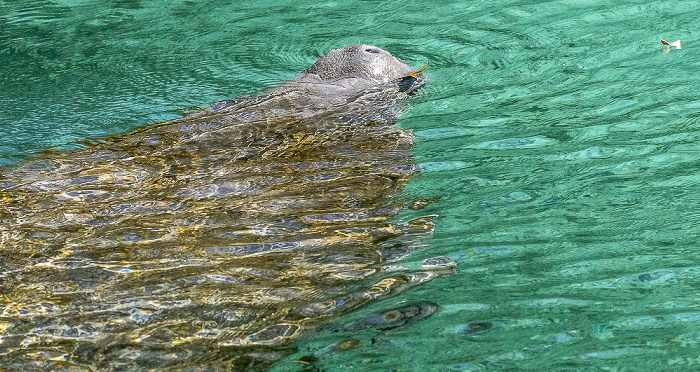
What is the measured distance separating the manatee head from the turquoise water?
1.04 ft

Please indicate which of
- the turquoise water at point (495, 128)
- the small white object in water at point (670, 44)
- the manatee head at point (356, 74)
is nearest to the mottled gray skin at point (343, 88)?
the manatee head at point (356, 74)

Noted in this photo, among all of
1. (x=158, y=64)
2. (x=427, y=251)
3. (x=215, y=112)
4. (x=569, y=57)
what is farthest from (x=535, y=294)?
(x=158, y=64)

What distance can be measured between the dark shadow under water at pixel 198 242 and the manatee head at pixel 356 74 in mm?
895

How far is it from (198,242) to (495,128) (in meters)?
2.97

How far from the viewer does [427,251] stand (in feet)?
13.5

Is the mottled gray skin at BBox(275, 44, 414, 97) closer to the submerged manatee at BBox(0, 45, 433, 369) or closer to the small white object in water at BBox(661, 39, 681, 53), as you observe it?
the submerged manatee at BBox(0, 45, 433, 369)

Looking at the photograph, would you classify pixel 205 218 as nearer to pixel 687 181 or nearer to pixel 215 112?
pixel 215 112

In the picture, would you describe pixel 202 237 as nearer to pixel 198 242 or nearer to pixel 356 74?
pixel 198 242

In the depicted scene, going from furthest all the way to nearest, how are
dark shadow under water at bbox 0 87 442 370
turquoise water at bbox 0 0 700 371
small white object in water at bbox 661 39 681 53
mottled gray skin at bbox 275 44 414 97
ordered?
1. small white object in water at bbox 661 39 681 53
2. mottled gray skin at bbox 275 44 414 97
3. turquoise water at bbox 0 0 700 371
4. dark shadow under water at bbox 0 87 442 370

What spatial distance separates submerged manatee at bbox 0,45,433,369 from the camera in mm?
3285

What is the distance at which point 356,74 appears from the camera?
22.5 ft

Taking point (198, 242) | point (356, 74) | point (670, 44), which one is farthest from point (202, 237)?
point (670, 44)

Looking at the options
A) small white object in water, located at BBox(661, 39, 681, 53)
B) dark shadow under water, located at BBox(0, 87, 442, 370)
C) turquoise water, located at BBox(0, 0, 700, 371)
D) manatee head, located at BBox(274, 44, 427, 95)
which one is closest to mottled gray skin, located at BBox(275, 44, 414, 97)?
manatee head, located at BBox(274, 44, 427, 95)

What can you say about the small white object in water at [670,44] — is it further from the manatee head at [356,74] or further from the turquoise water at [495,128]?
the manatee head at [356,74]
